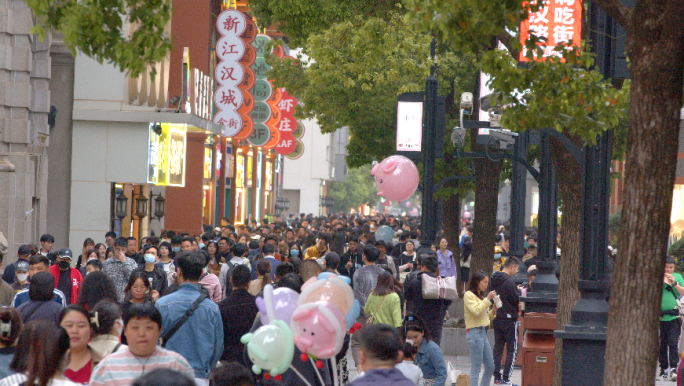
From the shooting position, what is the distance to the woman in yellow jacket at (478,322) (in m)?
10.7

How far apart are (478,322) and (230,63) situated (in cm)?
1924

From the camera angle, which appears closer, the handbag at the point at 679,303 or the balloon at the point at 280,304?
the balloon at the point at 280,304

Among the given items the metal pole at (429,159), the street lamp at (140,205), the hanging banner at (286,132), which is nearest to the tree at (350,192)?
the hanging banner at (286,132)

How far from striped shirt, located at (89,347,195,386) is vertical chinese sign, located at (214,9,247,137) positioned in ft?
75.8

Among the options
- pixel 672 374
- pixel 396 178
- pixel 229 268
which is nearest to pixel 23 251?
pixel 229 268

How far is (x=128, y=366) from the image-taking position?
505 cm

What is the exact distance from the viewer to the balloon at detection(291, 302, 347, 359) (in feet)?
18.4

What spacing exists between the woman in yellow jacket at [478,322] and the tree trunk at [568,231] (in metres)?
1.01

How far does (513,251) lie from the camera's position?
1712 centimetres

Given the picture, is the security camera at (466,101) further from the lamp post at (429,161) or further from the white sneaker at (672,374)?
the white sneaker at (672,374)

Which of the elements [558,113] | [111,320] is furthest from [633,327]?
[111,320]

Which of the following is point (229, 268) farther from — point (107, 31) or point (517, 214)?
point (107, 31)

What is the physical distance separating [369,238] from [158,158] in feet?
19.6

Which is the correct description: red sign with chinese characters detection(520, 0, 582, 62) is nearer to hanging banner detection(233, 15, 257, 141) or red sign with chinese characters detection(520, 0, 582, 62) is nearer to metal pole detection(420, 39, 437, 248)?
metal pole detection(420, 39, 437, 248)
